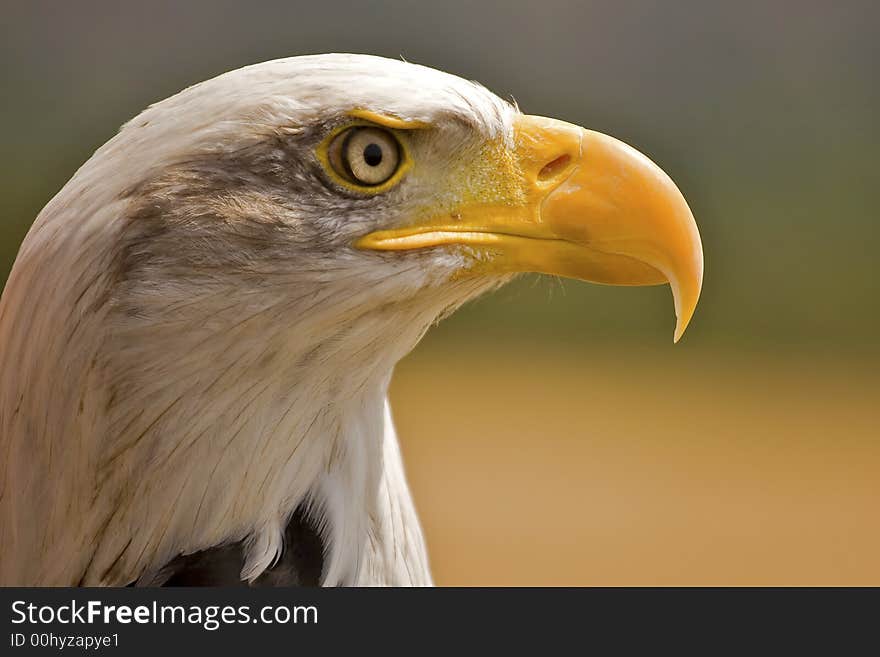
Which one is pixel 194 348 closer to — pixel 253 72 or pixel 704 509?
pixel 253 72

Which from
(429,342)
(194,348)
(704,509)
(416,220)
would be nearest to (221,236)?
(194,348)

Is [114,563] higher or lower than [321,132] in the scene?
lower

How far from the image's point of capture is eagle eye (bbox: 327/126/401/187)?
1424 mm

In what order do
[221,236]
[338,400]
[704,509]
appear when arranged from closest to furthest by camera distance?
1. [221,236]
2. [338,400]
3. [704,509]

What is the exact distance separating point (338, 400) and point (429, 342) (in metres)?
6.19

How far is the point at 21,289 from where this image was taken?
57.6 inches

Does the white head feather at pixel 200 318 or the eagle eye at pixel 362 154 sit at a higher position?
the eagle eye at pixel 362 154

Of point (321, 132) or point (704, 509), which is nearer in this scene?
point (321, 132)

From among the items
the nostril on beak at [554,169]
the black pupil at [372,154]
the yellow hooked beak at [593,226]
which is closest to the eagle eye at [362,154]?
the black pupil at [372,154]

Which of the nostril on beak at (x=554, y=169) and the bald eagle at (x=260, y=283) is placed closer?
the bald eagle at (x=260, y=283)

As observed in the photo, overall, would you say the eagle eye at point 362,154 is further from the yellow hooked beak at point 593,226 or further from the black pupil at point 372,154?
the yellow hooked beak at point 593,226

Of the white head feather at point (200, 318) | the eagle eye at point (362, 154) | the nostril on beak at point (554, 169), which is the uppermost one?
the nostril on beak at point (554, 169)

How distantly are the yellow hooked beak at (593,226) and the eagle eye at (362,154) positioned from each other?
104 mm

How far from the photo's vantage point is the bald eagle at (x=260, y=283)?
1405mm
